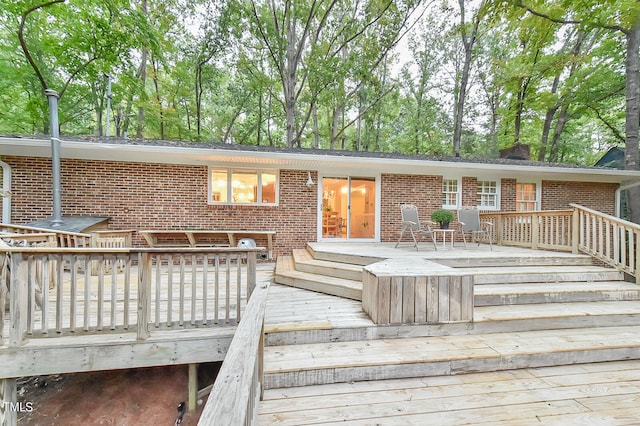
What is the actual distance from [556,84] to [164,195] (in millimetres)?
17737

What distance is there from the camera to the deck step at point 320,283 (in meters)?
3.65

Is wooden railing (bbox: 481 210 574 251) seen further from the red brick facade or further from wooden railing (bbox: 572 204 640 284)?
the red brick facade

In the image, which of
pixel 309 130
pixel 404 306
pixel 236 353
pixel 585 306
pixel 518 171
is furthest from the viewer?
pixel 309 130

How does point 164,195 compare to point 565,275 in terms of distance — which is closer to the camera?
point 565,275

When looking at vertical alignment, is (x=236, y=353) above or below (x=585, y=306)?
above

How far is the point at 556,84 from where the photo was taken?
1260 centimetres

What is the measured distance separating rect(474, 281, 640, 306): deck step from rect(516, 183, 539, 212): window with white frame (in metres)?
4.17

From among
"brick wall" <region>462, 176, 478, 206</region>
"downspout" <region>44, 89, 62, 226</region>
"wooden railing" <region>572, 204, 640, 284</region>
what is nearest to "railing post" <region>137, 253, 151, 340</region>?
"downspout" <region>44, 89, 62, 226</region>

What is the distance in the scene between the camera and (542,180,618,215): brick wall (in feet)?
25.2

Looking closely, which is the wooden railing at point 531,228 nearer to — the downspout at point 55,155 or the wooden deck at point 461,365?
the wooden deck at point 461,365

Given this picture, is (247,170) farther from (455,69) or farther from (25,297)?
(455,69)

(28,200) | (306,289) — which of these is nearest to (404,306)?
(306,289)

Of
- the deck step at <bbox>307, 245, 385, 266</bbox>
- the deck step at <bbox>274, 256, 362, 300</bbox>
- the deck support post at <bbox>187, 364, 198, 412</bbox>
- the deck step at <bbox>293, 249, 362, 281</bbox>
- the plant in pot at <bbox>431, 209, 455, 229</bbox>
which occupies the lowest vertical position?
the deck support post at <bbox>187, 364, 198, 412</bbox>

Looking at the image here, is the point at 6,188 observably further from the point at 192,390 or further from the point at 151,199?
the point at 192,390
